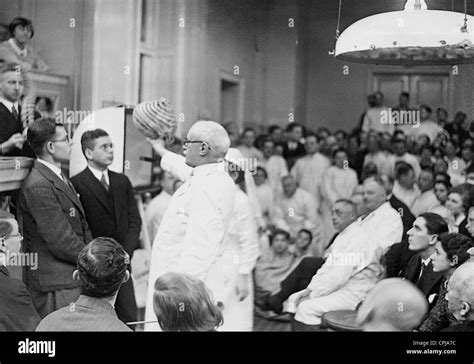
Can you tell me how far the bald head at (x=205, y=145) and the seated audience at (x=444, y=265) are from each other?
1041mm

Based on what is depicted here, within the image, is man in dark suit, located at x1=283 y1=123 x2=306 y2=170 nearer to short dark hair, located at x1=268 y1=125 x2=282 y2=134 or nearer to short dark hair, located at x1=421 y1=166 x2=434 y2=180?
short dark hair, located at x1=268 y1=125 x2=282 y2=134

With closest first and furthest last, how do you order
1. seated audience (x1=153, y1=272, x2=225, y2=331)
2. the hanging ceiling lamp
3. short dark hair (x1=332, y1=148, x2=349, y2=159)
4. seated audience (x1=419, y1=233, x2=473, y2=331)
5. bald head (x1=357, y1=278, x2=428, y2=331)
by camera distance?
seated audience (x1=153, y1=272, x2=225, y2=331) < bald head (x1=357, y1=278, x2=428, y2=331) < the hanging ceiling lamp < seated audience (x1=419, y1=233, x2=473, y2=331) < short dark hair (x1=332, y1=148, x2=349, y2=159)

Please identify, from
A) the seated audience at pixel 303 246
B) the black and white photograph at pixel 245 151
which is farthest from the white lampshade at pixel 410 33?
the seated audience at pixel 303 246

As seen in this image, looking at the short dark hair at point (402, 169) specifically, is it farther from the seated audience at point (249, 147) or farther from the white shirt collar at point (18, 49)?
the white shirt collar at point (18, 49)

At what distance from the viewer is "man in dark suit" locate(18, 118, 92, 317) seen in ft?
14.4

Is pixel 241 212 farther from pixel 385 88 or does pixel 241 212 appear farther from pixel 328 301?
pixel 385 88

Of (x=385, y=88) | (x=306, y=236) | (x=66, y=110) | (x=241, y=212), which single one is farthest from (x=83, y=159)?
(x=385, y=88)

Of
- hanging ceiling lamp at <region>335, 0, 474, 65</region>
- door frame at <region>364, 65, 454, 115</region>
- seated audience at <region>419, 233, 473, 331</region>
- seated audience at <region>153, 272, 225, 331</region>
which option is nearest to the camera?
seated audience at <region>153, 272, 225, 331</region>

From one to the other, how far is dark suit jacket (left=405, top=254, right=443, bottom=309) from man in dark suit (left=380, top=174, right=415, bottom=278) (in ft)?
0.14

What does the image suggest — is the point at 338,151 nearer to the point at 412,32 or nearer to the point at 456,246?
the point at 456,246

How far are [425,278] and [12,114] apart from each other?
77.9 inches

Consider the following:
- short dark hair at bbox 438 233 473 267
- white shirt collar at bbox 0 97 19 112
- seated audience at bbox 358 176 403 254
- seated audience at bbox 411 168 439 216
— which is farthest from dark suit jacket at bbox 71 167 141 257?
short dark hair at bbox 438 233 473 267

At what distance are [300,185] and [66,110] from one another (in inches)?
43.3

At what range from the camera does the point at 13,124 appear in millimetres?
4449
